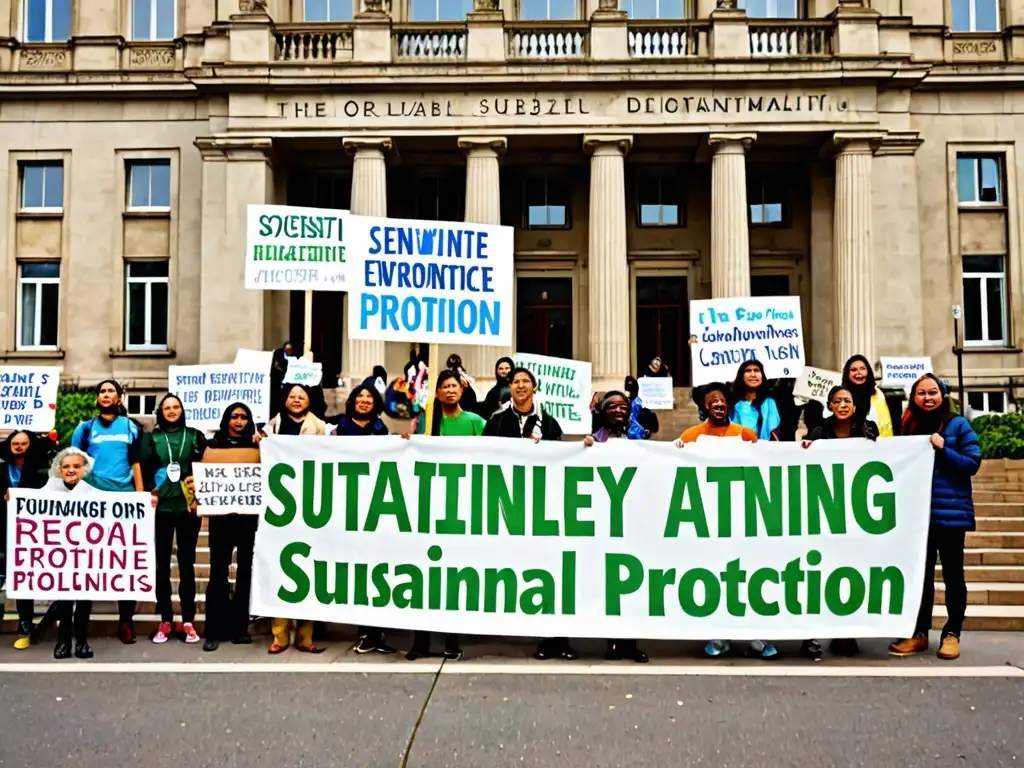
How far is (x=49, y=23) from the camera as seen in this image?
1059 inches

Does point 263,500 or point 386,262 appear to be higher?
point 386,262

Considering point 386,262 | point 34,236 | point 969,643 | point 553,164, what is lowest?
point 969,643

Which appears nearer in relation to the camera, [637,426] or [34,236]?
[637,426]

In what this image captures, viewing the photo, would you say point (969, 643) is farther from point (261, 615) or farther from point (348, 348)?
point (348, 348)

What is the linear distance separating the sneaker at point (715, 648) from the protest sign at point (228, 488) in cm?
368

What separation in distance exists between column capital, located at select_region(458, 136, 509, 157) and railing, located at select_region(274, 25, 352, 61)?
359 centimetres

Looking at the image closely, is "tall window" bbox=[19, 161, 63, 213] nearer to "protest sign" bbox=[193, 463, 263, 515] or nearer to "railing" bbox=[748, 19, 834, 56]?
"railing" bbox=[748, 19, 834, 56]

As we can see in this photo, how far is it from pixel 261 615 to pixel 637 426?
15.8 feet

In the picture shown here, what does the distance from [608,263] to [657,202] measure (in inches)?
191

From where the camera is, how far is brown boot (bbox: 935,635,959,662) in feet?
23.8

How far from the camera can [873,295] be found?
23.2 metres

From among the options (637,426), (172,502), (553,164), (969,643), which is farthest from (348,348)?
(969,643)

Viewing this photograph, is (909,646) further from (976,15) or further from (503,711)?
(976,15)

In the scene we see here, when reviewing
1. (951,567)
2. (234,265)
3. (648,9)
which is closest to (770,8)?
(648,9)
